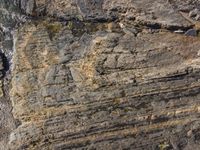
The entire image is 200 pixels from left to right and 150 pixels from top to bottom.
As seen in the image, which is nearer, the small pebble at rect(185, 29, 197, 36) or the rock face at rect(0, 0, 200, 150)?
the rock face at rect(0, 0, 200, 150)

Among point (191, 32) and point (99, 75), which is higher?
point (191, 32)

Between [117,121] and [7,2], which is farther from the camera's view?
[7,2]

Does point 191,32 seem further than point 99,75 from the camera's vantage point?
Yes

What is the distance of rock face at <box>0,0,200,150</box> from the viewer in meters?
11.7

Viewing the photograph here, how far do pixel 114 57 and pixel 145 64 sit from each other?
0.75 m

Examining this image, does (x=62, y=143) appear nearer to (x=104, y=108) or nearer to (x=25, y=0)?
(x=104, y=108)

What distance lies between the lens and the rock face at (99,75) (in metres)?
11.7

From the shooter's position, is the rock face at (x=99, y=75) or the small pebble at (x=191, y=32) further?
the small pebble at (x=191, y=32)

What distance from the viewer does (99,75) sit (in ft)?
40.9

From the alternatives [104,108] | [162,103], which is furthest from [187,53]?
[104,108]

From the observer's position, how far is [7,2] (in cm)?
1430

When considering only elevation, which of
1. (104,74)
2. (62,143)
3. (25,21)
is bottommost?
(62,143)

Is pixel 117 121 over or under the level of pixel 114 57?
under

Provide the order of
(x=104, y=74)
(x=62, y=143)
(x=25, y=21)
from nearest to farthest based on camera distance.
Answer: (x=62, y=143), (x=104, y=74), (x=25, y=21)
